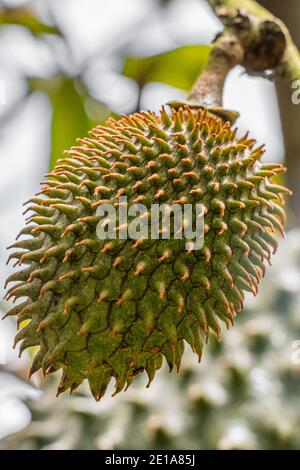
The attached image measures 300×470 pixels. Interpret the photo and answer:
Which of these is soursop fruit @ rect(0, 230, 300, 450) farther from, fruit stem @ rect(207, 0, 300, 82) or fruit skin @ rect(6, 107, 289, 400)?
fruit stem @ rect(207, 0, 300, 82)

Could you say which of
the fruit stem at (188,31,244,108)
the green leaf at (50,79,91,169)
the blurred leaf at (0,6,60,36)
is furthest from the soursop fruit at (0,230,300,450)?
the blurred leaf at (0,6,60,36)

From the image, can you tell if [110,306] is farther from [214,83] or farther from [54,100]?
[54,100]

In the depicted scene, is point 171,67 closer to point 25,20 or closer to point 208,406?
point 25,20

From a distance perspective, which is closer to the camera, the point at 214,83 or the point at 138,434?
the point at 214,83

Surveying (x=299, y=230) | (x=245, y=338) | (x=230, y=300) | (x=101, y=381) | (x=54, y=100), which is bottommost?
(x=101, y=381)

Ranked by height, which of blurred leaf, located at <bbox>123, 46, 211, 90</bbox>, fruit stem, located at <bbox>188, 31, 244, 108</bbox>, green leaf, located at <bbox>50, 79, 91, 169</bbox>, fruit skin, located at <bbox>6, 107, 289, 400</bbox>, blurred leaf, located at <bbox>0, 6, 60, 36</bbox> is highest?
blurred leaf, located at <bbox>0, 6, 60, 36</bbox>

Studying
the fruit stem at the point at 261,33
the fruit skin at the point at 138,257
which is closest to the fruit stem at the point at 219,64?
the fruit stem at the point at 261,33
